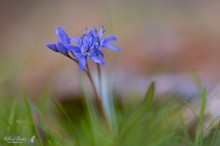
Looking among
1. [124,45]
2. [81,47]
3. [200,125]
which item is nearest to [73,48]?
[81,47]

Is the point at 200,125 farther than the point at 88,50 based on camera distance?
No

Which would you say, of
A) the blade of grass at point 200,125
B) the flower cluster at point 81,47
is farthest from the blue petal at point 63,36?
the blade of grass at point 200,125

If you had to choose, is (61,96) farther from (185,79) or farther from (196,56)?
(196,56)

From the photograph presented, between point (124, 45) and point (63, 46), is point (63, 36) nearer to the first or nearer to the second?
point (63, 46)

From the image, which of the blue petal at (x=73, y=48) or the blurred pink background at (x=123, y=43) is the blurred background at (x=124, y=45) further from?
the blue petal at (x=73, y=48)

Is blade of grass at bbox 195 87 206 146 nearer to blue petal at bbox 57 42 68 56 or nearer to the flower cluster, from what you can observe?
the flower cluster

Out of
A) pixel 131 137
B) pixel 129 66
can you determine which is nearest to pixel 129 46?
pixel 129 66

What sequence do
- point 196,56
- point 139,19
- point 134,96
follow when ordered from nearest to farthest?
point 134,96 < point 196,56 < point 139,19

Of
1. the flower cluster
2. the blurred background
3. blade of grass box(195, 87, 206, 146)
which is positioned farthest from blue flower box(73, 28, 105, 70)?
the blurred background
